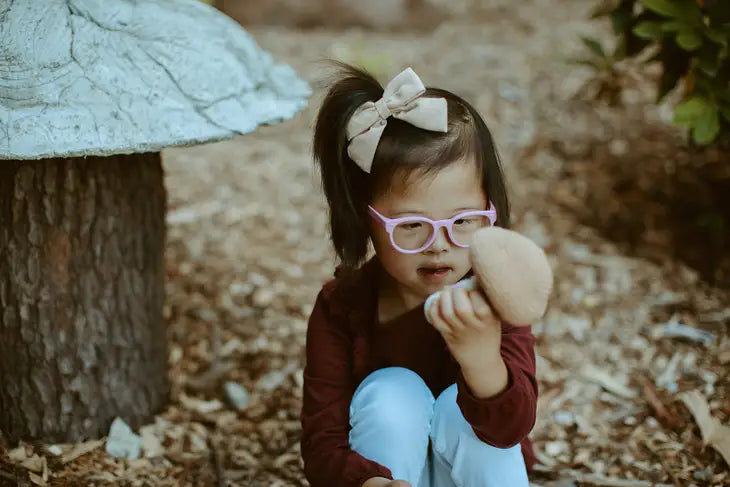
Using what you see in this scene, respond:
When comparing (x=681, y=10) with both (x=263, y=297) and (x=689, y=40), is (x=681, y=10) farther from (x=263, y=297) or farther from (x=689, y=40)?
(x=263, y=297)

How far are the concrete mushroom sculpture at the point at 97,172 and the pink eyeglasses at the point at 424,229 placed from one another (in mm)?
436

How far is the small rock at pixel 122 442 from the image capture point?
2191 mm

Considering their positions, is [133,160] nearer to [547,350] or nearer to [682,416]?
[547,350]

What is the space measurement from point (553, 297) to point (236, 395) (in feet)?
4.24

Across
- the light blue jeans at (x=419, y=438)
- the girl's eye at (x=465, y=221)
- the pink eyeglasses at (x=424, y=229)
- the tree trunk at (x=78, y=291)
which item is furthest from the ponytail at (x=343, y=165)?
the tree trunk at (x=78, y=291)

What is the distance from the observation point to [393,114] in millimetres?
1611

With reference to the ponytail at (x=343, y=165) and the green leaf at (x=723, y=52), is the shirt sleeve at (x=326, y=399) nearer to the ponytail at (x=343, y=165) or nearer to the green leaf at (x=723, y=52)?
the ponytail at (x=343, y=165)

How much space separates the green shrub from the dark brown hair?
1.08 metres

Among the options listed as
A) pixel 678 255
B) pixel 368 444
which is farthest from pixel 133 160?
pixel 678 255

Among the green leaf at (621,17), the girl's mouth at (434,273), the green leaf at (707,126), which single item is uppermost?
the green leaf at (621,17)

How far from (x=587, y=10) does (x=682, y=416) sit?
4.21 meters

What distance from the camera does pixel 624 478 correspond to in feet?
7.16

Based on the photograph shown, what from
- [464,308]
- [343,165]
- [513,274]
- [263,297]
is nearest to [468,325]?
[464,308]

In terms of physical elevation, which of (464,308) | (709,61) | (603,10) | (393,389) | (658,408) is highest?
(603,10)
